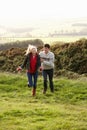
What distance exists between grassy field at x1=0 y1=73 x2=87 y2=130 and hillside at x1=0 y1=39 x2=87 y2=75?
3.10 metres

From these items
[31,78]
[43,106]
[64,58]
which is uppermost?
[31,78]

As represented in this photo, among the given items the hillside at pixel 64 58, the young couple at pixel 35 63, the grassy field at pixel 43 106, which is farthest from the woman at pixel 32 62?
the hillside at pixel 64 58

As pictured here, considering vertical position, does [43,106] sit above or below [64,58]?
above

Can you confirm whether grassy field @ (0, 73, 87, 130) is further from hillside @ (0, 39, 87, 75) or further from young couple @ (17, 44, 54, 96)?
hillside @ (0, 39, 87, 75)

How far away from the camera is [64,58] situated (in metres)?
24.6

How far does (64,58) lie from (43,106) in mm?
11017

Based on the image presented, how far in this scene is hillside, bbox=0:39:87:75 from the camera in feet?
77.4

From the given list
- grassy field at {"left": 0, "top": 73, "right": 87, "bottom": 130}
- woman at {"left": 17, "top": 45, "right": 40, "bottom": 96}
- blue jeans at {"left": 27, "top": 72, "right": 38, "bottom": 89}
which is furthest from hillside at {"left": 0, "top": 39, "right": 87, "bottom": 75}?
woman at {"left": 17, "top": 45, "right": 40, "bottom": 96}

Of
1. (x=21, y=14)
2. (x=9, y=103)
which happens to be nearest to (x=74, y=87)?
(x=9, y=103)

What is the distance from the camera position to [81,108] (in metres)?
13.8

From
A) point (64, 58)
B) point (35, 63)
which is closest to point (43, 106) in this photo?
point (35, 63)

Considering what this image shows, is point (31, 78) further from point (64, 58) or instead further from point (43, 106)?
point (64, 58)

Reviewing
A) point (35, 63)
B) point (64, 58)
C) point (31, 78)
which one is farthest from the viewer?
point (64, 58)

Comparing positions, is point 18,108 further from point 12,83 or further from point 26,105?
point 12,83
